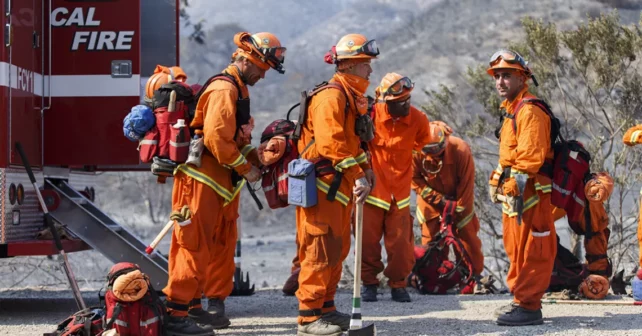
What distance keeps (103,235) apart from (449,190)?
3852 mm

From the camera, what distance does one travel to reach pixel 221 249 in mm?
7625

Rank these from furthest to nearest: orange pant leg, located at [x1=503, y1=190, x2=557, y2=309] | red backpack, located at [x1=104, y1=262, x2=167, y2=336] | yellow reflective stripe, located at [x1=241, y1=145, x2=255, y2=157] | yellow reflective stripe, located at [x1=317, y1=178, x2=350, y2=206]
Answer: yellow reflective stripe, located at [x1=241, y1=145, x2=255, y2=157] → orange pant leg, located at [x1=503, y1=190, x2=557, y2=309] → yellow reflective stripe, located at [x1=317, y1=178, x2=350, y2=206] → red backpack, located at [x1=104, y1=262, x2=167, y2=336]

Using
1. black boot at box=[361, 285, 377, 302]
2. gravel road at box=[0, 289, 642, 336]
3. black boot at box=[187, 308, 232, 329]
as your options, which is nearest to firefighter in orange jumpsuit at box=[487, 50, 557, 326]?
gravel road at box=[0, 289, 642, 336]

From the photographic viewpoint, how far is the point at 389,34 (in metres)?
37.0

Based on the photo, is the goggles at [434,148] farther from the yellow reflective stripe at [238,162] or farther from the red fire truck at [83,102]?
the yellow reflective stripe at [238,162]

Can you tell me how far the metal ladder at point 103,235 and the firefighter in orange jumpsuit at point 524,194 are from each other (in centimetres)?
311

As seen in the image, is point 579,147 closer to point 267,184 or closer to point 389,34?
point 267,184

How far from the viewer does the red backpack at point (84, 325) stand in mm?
6750

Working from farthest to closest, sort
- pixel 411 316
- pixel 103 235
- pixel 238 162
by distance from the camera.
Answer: pixel 103 235 < pixel 411 316 < pixel 238 162

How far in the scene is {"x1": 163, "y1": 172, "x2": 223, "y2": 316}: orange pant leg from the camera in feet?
23.1

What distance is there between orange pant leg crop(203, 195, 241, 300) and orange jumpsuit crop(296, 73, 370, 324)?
0.69 m

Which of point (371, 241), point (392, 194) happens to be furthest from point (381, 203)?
point (371, 241)

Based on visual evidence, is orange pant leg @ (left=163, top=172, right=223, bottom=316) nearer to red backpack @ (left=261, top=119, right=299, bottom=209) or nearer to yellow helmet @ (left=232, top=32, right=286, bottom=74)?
red backpack @ (left=261, top=119, right=299, bottom=209)

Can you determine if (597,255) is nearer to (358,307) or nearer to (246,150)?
(358,307)
